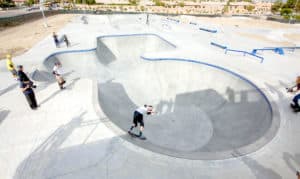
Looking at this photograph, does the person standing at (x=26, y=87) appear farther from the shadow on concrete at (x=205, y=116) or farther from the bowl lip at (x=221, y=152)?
the shadow on concrete at (x=205, y=116)

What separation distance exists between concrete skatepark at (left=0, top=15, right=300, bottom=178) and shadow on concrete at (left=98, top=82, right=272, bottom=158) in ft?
0.17

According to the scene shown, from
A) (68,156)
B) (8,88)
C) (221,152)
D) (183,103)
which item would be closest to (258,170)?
(221,152)

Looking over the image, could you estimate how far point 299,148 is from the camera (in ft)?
18.0

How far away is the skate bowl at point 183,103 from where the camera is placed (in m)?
6.79

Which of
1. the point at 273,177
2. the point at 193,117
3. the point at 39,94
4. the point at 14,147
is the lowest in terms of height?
the point at 193,117

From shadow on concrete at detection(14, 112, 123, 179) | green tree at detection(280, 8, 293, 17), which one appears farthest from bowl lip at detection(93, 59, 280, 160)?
green tree at detection(280, 8, 293, 17)

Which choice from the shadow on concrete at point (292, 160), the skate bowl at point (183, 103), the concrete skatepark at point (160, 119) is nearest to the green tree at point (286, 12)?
the concrete skatepark at point (160, 119)

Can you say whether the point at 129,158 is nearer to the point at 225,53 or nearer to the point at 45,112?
the point at 45,112

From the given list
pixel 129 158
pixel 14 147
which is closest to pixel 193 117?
pixel 129 158

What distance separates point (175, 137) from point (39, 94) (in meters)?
6.96

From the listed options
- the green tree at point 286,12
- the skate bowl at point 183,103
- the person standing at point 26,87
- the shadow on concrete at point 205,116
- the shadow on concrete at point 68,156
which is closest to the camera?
the shadow on concrete at point 68,156

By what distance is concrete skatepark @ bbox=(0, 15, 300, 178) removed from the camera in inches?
189

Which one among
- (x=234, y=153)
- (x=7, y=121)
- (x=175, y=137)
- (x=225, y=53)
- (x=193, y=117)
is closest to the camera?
(x=234, y=153)

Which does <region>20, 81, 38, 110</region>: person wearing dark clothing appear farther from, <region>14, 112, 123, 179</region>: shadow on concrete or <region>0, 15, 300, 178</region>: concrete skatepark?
<region>14, 112, 123, 179</region>: shadow on concrete
